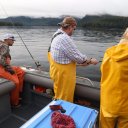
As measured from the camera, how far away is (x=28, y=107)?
14.5ft

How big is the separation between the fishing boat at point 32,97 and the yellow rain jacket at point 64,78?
34cm

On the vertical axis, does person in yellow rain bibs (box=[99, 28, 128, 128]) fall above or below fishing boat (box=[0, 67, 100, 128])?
above

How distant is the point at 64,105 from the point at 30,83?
2.00 metres

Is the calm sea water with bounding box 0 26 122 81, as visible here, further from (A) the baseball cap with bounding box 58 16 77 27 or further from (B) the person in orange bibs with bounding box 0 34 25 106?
(A) the baseball cap with bounding box 58 16 77 27

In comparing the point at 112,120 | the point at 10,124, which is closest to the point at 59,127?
the point at 112,120

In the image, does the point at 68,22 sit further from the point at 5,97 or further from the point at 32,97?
the point at 32,97

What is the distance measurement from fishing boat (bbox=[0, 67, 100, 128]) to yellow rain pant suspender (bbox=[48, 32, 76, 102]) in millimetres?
344

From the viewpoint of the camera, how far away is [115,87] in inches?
89.2

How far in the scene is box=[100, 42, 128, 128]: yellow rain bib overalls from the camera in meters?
2.18

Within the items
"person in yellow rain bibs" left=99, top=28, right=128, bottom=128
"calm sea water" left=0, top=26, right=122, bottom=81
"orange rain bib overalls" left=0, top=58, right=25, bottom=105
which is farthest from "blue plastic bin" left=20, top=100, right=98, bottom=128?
"calm sea water" left=0, top=26, right=122, bottom=81

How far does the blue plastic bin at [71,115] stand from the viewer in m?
2.17

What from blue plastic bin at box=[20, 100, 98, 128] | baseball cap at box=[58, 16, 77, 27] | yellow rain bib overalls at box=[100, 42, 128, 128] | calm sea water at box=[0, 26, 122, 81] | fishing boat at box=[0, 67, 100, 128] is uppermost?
baseball cap at box=[58, 16, 77, 27]

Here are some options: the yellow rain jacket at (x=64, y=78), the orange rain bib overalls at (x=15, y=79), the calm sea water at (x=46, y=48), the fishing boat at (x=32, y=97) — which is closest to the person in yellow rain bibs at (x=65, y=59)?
the yellow rain jacket at (x=64, y=78)

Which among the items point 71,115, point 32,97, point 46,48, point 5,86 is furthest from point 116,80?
point 46,48
